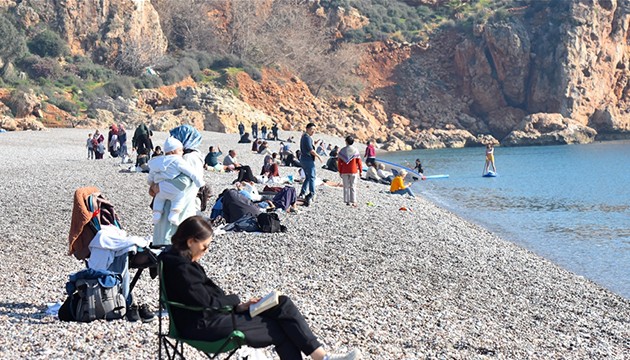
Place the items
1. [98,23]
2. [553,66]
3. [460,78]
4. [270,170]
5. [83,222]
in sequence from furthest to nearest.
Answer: [460,78], [553,66], [98,23], [270,170], [83,222]

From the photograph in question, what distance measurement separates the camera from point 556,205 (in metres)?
23.9

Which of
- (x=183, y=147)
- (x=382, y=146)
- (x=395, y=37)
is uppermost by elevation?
(x=395, y=37)

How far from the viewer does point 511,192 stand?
28.0 m

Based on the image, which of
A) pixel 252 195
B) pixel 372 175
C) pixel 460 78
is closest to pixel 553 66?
pixel 460 78

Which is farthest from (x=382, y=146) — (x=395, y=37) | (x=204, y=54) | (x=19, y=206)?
(x=19, y=206)

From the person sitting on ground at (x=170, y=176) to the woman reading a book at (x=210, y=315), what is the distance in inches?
100

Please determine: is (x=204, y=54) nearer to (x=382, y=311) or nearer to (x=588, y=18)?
(x=588, y=18)

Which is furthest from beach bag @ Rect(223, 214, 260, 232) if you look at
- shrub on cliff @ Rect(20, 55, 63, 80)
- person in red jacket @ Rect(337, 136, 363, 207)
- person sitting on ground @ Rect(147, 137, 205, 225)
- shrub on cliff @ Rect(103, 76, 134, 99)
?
shrub on cliff @ Rect(20, 55, 63, 80)

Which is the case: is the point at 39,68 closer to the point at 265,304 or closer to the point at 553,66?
the point at 265,304

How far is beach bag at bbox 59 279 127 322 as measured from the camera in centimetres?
625

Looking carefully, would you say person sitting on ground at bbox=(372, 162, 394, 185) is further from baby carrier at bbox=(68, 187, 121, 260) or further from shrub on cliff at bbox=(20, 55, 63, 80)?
shrub on cliff at bbox=(20, 55, 63, 80)

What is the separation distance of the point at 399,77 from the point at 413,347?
75.3 meters

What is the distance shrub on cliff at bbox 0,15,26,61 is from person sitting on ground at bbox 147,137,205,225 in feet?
156

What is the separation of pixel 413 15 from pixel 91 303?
90215mm
